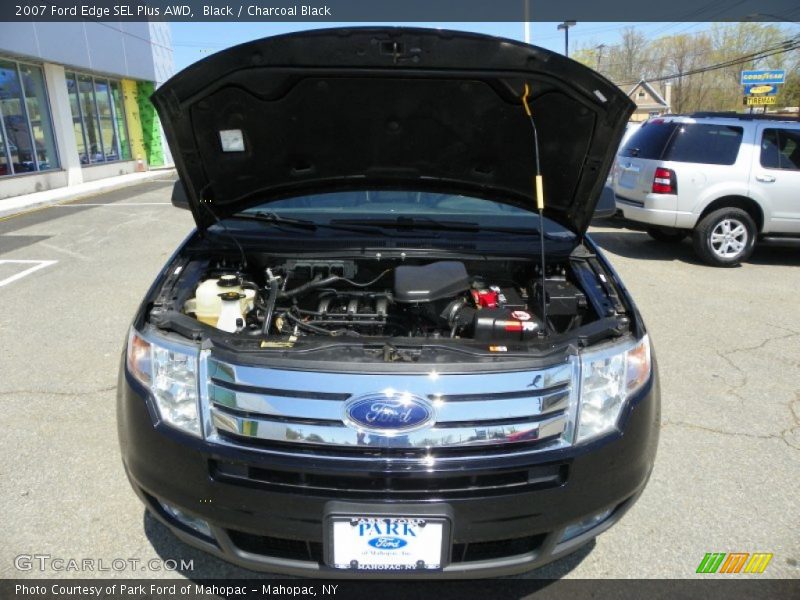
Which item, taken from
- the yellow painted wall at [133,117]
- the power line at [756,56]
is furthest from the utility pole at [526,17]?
the yellow painted wall at [133,117]

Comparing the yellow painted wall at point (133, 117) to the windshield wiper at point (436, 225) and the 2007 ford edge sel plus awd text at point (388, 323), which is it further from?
the windshield wiper at point (436, 225)

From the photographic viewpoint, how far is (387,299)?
283 centimetres

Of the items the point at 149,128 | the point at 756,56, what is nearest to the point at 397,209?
the point at 149,128

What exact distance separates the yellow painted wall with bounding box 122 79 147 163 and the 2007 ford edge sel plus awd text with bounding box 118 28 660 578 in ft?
67.8

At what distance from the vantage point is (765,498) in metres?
2.82

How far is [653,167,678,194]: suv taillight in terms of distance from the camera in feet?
24.1

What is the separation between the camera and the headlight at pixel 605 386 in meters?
1.89

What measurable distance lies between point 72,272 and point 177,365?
5823mm

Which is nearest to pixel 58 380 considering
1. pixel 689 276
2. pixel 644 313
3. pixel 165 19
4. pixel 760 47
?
pixel 644 313

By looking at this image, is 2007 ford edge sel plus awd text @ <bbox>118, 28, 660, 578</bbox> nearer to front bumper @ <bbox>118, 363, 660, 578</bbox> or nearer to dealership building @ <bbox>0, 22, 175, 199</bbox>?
front bumper @ <bbox>118, 363, 660, 578</bbox>

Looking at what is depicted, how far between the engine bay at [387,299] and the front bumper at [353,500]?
2.01 feet

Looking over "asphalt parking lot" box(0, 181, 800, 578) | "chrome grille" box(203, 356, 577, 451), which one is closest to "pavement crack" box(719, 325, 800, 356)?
"asphalt parking lot" box(0, 181, 800, 578)

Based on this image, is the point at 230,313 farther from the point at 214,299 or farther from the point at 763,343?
the point at 763,343

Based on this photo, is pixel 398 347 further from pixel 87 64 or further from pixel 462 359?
pixel 87 64
